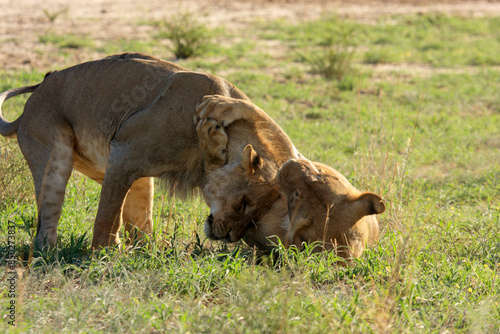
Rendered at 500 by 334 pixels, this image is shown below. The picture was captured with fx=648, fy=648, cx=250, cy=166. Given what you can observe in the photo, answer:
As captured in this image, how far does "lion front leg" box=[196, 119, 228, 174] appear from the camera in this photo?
420cm

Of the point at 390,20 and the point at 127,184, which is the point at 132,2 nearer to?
the point at 390,20

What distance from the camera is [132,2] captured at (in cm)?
1773

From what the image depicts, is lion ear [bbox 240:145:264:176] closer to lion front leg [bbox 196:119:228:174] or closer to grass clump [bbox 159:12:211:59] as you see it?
lion front leg [bbox 196:119:228:174]

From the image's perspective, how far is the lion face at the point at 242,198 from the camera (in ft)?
13.5

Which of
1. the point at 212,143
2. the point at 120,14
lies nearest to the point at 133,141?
the point at 212,143

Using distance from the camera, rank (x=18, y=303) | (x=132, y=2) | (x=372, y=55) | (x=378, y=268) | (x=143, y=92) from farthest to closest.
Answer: (x=132, y=2) → (x=372, y=55) → (x=143, y=92) → (x=378, y=268) → (x=18, y=303)

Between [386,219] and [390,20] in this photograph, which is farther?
[390,20]

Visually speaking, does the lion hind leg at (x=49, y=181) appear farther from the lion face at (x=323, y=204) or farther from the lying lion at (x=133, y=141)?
the lion face at (x=323, y=204)

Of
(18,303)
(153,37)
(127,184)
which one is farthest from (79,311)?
(153,37)

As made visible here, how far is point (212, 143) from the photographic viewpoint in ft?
14.0

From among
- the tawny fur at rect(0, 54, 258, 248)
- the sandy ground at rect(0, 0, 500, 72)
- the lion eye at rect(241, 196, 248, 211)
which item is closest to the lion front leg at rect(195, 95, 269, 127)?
the tawny fur at rect(0, 54, 258, 248)

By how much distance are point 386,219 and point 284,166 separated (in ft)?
6.14

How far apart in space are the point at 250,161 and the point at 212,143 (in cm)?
35

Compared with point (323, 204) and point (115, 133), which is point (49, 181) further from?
point (323, 204)
